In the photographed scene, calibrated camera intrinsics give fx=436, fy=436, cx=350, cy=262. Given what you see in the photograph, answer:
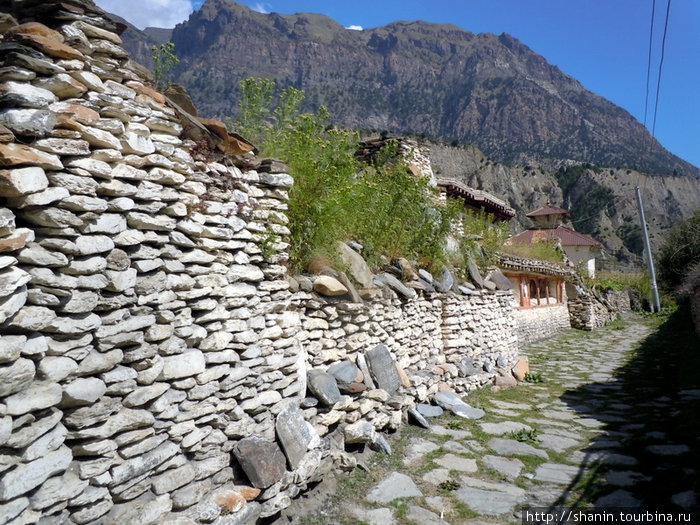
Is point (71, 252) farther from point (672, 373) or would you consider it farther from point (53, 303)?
point (672, 373)

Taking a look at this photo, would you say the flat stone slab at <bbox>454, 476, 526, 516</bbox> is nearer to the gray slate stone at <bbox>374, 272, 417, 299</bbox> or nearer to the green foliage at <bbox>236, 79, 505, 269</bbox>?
the gray slate stone at <bbox>374, 272, 417, 299</bbox>

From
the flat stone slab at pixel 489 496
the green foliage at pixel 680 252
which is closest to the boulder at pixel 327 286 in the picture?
the flat stone slab at pixel 489 496

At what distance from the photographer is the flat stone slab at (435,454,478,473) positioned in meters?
Answer: 4.40

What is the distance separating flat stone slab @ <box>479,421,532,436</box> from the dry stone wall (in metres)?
2.55

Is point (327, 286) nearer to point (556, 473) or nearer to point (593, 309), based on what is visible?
point (556, 473)

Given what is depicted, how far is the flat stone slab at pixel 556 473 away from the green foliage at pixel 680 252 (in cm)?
1382

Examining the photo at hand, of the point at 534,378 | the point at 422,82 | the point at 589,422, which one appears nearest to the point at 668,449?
the point at 589,422

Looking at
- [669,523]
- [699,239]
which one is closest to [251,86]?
[669,523]

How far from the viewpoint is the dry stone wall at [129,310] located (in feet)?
6.51

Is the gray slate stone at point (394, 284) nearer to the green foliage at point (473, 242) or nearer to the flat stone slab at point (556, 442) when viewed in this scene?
the green foliage at point (473, 242)

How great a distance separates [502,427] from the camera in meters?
5.69

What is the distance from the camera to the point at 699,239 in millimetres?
15859

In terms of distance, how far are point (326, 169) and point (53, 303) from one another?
10.0ft

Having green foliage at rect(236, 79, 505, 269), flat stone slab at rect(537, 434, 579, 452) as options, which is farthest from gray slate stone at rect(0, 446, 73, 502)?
flat stone slab at rect(537, 434, 579, 452)
